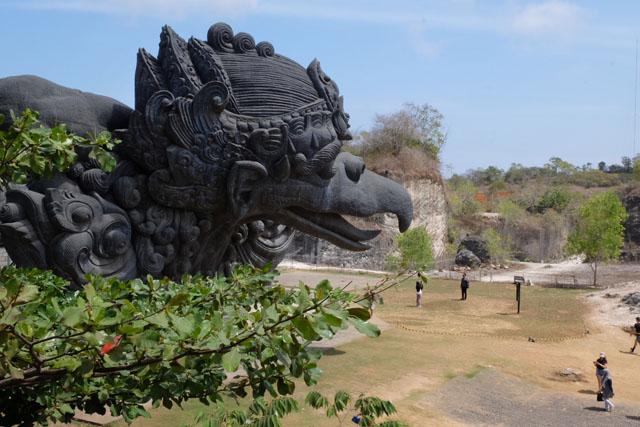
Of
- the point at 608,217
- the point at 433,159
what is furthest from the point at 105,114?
the point at 433,159

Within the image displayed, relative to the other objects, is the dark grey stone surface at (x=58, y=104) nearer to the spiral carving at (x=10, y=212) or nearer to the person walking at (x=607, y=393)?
the spiral carving at (x=10, y=212)

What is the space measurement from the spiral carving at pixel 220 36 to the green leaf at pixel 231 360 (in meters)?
3.48

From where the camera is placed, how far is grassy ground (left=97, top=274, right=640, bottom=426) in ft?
27.8

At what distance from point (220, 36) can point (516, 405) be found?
6223 millimetres

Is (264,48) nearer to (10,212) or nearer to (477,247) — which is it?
(10,212)

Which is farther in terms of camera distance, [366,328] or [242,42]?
[242,42]

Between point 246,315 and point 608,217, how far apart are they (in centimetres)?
2710

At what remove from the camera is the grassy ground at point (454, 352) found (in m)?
8.46

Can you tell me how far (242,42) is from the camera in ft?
16.1

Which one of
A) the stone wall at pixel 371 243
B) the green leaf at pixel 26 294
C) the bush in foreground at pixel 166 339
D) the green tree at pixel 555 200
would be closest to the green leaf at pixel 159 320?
the bush in foreground at pixel 166 339

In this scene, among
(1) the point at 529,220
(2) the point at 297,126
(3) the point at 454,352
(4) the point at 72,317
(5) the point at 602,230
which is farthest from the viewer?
(1) the point at 529,220

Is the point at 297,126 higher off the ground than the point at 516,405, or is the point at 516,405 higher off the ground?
the point at 297,126

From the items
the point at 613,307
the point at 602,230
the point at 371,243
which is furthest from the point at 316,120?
the point at 602,230

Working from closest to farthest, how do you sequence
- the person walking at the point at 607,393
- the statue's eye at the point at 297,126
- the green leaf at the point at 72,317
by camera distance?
the green leaf at the point at 72,317 → the statue's eye at the point at 297,126 → the person walking at the point at 607,393
